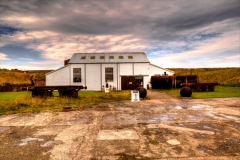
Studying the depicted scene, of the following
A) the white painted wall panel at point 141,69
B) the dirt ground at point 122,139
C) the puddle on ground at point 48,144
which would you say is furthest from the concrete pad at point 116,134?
the white painted wall panel at point 141,69

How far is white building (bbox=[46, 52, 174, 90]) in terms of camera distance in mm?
30844

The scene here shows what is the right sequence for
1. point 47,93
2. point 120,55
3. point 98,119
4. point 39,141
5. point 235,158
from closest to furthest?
point 235,158 < point 39,141 < point 98,119 < point 47,93 < point 120,55

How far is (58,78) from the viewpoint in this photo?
30938 mm

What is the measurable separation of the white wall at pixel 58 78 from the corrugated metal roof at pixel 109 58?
7.41ft

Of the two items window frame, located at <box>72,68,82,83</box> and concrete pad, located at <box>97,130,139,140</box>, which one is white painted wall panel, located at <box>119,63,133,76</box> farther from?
concrete pad, located at <box>97,130,139,140</box>

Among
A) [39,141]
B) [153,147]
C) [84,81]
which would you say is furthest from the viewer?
[84,81]

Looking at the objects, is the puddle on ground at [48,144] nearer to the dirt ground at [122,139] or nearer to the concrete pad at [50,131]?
the dirt ground at [122,139]

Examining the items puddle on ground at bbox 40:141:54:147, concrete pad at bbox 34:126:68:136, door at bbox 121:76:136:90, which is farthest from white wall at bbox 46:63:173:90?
puddle on ground at bbox 40:141:54:147

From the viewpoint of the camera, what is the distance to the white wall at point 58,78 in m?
30.8

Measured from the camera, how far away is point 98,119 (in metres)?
8.63

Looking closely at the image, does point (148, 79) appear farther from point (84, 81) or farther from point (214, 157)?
point (214, 157)

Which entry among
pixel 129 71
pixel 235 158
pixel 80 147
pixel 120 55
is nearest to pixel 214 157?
pixel 235 158

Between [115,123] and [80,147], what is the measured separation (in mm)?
2844

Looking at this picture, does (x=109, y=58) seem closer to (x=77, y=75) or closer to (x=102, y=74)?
(x=102, y=74)
